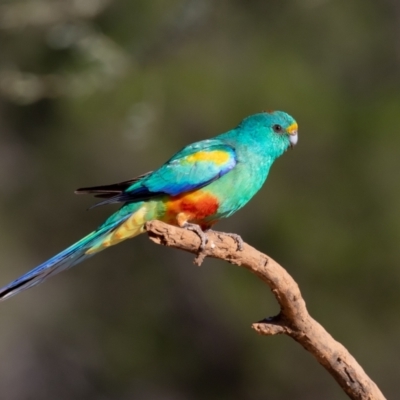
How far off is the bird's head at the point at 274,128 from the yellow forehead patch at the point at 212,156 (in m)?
0.34

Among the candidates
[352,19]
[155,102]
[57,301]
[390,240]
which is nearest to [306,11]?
[352,19]

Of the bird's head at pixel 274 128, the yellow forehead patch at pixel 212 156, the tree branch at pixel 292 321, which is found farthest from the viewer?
the bird's head at pixel 274 128

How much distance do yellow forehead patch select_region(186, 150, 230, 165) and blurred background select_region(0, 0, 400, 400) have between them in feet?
8.66

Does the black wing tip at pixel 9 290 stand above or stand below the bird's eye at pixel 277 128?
below

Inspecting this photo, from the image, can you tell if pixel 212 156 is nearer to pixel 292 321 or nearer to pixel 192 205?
pixel 192 205

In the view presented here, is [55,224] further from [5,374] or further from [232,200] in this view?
[232,200]

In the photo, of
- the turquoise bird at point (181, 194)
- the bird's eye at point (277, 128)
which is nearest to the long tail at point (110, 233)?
the turquoise bird at point (181, 194)

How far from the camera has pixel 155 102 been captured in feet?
27.7

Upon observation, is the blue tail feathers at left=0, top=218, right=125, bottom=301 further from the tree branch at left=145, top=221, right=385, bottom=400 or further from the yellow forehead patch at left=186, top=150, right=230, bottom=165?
the tree branch at left=145, top=221, right=385, bottom=400

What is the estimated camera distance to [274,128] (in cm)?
481

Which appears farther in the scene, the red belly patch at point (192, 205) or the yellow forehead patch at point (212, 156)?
the yellow forehead patch at point (212, 156)

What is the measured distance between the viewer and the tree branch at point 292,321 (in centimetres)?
337

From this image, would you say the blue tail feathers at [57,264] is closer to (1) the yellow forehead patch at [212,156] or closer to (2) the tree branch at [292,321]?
(1) the yellow forehead patch at [212,156]

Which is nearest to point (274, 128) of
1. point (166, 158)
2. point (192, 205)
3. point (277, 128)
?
point (277, 128)
